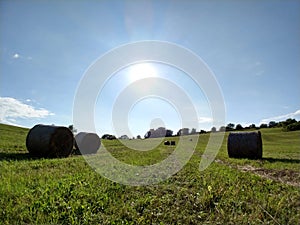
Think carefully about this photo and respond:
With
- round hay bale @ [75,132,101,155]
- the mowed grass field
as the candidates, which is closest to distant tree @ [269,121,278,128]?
round hay bale @ [75,132,101,155]

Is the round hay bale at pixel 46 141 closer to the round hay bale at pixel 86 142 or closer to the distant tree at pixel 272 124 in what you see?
the round hay bale at pixel 86 142

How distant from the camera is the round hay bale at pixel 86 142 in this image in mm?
22045

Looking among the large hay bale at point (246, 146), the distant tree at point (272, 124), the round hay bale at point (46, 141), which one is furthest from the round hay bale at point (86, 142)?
the distant tree at point (272, 124)

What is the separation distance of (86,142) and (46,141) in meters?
8.16

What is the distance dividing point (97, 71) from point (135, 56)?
7.98 feet

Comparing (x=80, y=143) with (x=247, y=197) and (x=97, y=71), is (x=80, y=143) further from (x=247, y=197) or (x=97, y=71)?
(x=247, y=197)

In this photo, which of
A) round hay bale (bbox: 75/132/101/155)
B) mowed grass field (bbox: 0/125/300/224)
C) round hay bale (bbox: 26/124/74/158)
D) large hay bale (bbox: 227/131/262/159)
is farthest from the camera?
round hay bale (bbox: 75/132/101/155)

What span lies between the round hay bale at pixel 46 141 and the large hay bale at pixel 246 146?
12.0 meters

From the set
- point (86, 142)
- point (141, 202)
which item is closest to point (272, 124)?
point (86, 142)

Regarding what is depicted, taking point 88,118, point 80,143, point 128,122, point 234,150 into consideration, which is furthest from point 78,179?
point 80,143

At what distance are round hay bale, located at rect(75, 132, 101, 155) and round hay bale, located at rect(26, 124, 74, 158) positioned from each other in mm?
6340

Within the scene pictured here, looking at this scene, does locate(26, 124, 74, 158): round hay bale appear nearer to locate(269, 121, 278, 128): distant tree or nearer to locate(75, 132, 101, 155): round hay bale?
locate(75, 132, 101, 155): round hay bale

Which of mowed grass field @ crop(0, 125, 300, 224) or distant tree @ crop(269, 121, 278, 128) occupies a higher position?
distant tree @ crop(269, 121, 278, 128)

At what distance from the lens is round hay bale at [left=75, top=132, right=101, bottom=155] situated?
2205 cm
